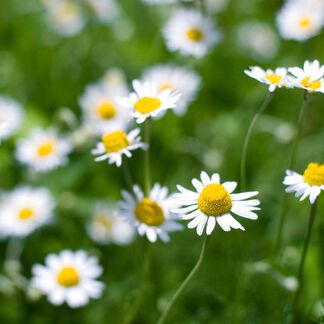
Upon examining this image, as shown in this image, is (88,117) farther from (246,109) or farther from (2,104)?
(246,109)

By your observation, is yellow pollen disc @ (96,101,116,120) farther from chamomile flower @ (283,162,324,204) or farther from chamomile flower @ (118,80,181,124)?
chamomile flower @ (283,162,324,204)

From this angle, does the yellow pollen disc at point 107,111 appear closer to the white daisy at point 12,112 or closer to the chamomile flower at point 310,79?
the white daisy at point 12,112

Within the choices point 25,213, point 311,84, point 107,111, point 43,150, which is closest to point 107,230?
point 25,213

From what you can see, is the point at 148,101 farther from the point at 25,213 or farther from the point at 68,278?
the point at 25,213

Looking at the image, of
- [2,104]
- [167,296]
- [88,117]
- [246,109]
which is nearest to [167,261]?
[167,296]

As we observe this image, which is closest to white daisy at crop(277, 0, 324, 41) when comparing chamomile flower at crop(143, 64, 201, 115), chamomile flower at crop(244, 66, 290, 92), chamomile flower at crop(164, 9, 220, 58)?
A: chamomile flower at crop(164, 9, 220, 58)
